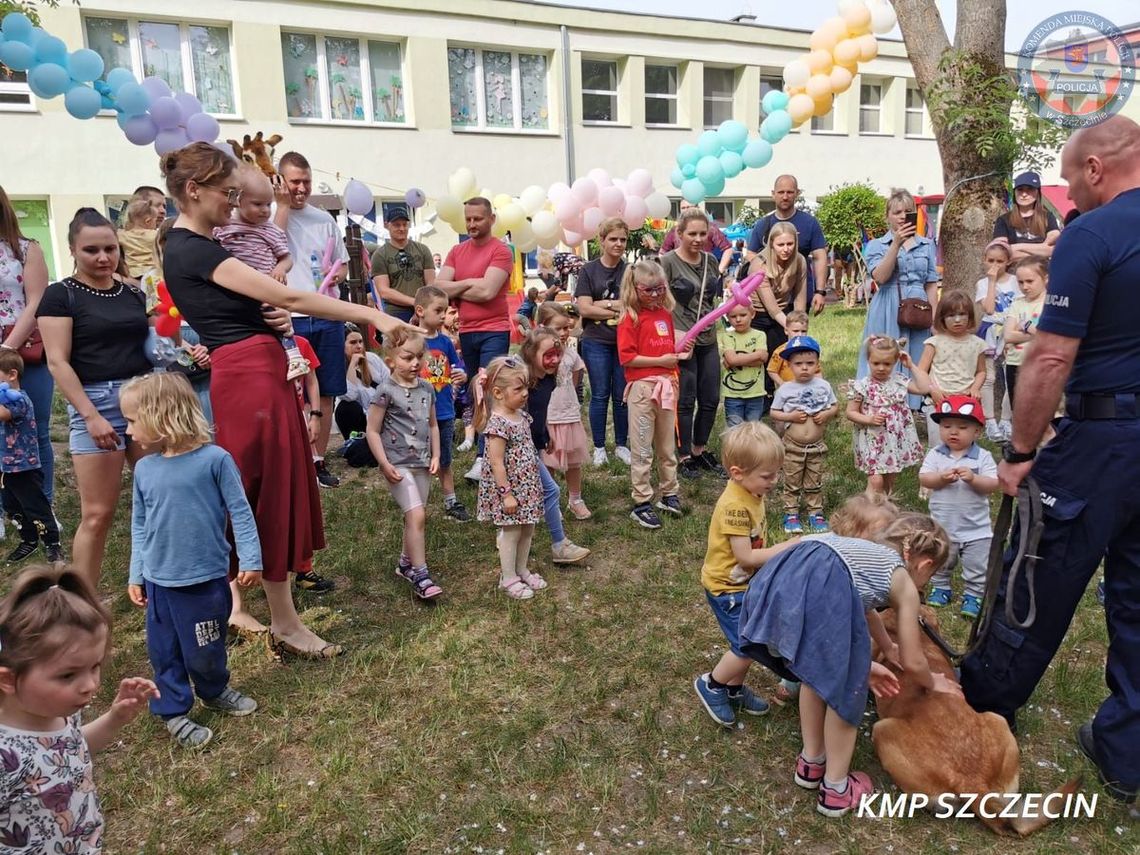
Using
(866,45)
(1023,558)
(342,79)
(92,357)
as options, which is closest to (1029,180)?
(866,45)

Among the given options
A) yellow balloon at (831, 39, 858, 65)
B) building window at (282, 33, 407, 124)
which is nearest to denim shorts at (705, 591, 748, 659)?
yellow balloon at (831, 39, 858, 65)

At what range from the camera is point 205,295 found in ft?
10.8

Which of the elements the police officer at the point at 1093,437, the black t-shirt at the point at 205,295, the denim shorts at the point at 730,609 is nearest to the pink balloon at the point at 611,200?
the black t-shirt at the point at 205,295

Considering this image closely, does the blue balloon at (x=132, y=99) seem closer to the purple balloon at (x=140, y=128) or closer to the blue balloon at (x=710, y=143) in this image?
the purple balloon at (x=140, y=128)

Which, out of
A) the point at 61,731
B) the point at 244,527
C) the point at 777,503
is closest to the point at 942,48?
the point at 777,503

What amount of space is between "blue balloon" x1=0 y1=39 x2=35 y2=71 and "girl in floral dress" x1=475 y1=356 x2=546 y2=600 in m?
4.89

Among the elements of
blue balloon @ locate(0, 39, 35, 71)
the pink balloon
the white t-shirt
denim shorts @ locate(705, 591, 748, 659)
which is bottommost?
denim shorts @ locate(705, 591, 748, 659)

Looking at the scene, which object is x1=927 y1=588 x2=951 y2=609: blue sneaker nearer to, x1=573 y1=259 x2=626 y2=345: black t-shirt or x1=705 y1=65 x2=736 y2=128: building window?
x1=573 y1=259 x2=626 y2=345: black t-shirt

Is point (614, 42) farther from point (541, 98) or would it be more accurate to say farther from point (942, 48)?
point (942, 48)

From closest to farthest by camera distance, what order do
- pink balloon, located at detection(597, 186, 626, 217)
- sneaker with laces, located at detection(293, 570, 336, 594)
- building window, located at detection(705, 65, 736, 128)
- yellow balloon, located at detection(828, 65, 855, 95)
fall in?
sneaker with laces, located at detection(293, 570, 336, 594), yellow balloon, located at detection(828, 65, 855, 95), pink balloon, located at detection(597, 186, 626, 217), building window, located at detection(705, 65, 736, 128)

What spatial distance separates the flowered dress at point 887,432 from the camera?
497 cm

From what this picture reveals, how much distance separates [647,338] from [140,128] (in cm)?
467

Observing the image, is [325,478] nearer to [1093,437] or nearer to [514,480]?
[514,480]

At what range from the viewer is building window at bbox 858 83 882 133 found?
2514 cm
